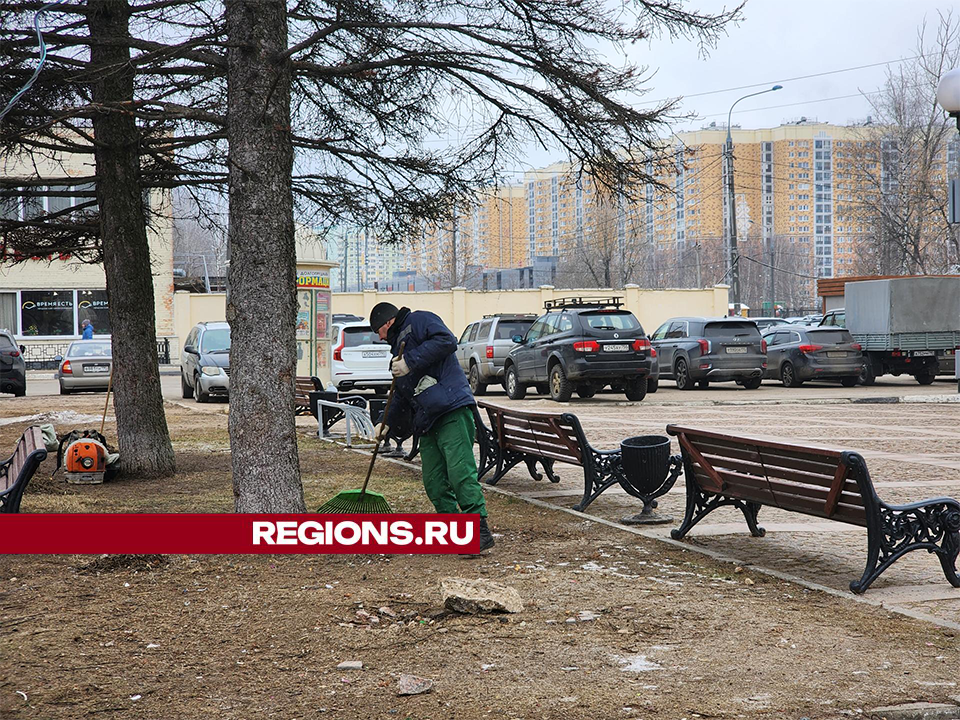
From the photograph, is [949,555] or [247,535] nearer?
[949,555]

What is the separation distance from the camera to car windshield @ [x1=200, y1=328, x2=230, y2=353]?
21938 millimetres

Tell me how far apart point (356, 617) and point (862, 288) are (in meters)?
22.5

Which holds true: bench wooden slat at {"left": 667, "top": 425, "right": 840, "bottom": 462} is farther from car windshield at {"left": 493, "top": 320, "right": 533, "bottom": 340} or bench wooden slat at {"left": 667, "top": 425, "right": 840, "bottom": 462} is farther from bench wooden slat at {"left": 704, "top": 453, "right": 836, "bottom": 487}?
car windshield at {"left": 493, "top": 320, "right": 533, "bottom": 340}

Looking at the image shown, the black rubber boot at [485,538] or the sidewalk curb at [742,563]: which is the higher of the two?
the black rubber boot at [485,538]

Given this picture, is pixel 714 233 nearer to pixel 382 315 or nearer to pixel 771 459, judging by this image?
pixel 382 315

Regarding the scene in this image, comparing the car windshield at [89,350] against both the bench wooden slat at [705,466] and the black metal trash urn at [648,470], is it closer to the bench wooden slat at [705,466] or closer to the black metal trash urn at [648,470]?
the black metal trash urn at [648,470]

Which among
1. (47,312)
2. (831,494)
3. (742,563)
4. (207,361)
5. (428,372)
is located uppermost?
(47,312)

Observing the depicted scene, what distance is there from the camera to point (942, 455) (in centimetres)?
1161

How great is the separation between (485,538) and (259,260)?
228 cm

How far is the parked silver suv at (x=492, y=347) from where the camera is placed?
23.7 meters

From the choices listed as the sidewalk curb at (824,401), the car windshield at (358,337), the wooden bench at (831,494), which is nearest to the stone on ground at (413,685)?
the wooden bench at (831,494)

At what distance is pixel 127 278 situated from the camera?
9688 millimetres

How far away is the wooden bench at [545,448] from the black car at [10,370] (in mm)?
17100

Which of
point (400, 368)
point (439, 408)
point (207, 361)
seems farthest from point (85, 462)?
point (207, 361)
